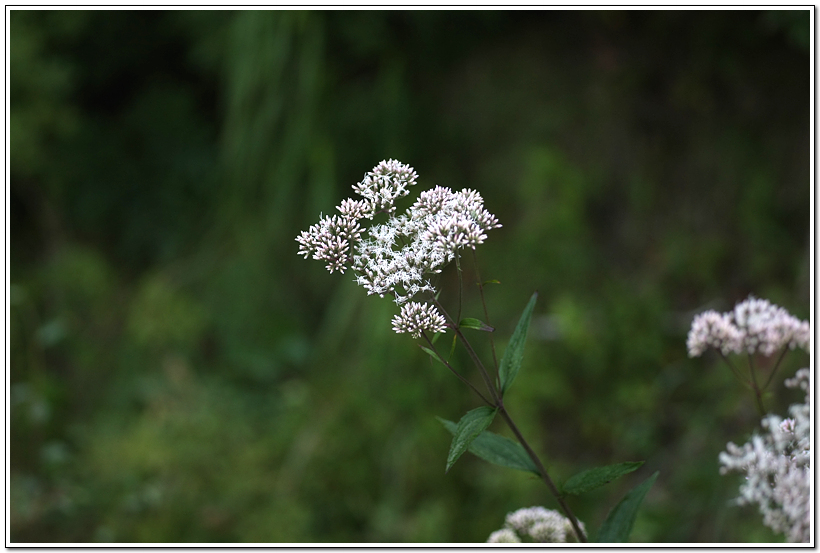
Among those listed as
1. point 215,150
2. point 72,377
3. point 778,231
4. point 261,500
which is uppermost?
point 215,150

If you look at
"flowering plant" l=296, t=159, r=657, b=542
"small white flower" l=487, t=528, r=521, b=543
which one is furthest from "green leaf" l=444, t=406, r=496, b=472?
"small white flower" l=487, t=528, r=521, b=543

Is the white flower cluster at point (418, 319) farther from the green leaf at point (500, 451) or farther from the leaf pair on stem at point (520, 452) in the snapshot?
the green leaf at point (500, 451)

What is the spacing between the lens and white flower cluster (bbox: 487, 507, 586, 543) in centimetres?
76

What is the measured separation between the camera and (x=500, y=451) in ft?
2.36

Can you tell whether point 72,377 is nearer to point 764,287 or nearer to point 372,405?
point 372,405

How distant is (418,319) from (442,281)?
1.56m

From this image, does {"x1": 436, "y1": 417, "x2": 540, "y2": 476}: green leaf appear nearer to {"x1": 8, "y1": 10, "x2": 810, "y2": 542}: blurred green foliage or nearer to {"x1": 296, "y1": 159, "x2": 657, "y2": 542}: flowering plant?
{"x1": 296, "y1": 159, "x2": 657, "y2": 542}: flowering plant

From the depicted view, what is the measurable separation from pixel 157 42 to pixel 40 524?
1.98m

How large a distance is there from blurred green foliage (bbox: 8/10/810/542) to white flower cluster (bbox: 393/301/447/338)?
1.21 m

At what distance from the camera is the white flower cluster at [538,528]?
2.48 ft

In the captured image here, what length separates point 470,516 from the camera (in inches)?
71.2
